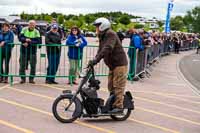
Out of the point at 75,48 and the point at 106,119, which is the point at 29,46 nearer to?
A: the point at 75,48

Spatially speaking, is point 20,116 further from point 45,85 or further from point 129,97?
point 45,85

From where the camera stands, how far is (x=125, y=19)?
127 m

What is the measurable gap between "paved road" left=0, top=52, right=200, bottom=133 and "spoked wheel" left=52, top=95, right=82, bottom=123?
14 cm

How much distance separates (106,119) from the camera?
9117 mm

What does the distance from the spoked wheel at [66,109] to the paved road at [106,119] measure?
0.14 metres

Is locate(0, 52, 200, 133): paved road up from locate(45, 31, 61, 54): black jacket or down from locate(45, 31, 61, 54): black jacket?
down

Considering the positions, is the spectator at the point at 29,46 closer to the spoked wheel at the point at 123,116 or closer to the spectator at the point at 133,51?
the spectator at the point at 133,51

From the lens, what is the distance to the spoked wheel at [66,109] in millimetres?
8484

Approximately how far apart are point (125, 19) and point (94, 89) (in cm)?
11909

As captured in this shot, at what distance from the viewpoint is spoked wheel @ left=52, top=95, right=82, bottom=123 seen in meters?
8.48

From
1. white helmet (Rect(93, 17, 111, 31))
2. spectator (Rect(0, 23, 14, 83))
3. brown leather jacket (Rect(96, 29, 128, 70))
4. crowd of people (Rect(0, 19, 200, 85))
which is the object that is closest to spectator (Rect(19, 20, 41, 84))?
crowd of people (Rect(0, 19, 200, 85))

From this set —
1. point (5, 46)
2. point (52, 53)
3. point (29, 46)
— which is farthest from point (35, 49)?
point (5, 46)

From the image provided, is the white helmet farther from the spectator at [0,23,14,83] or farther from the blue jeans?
the blue jeans

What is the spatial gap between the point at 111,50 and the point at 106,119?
4.70 feet
